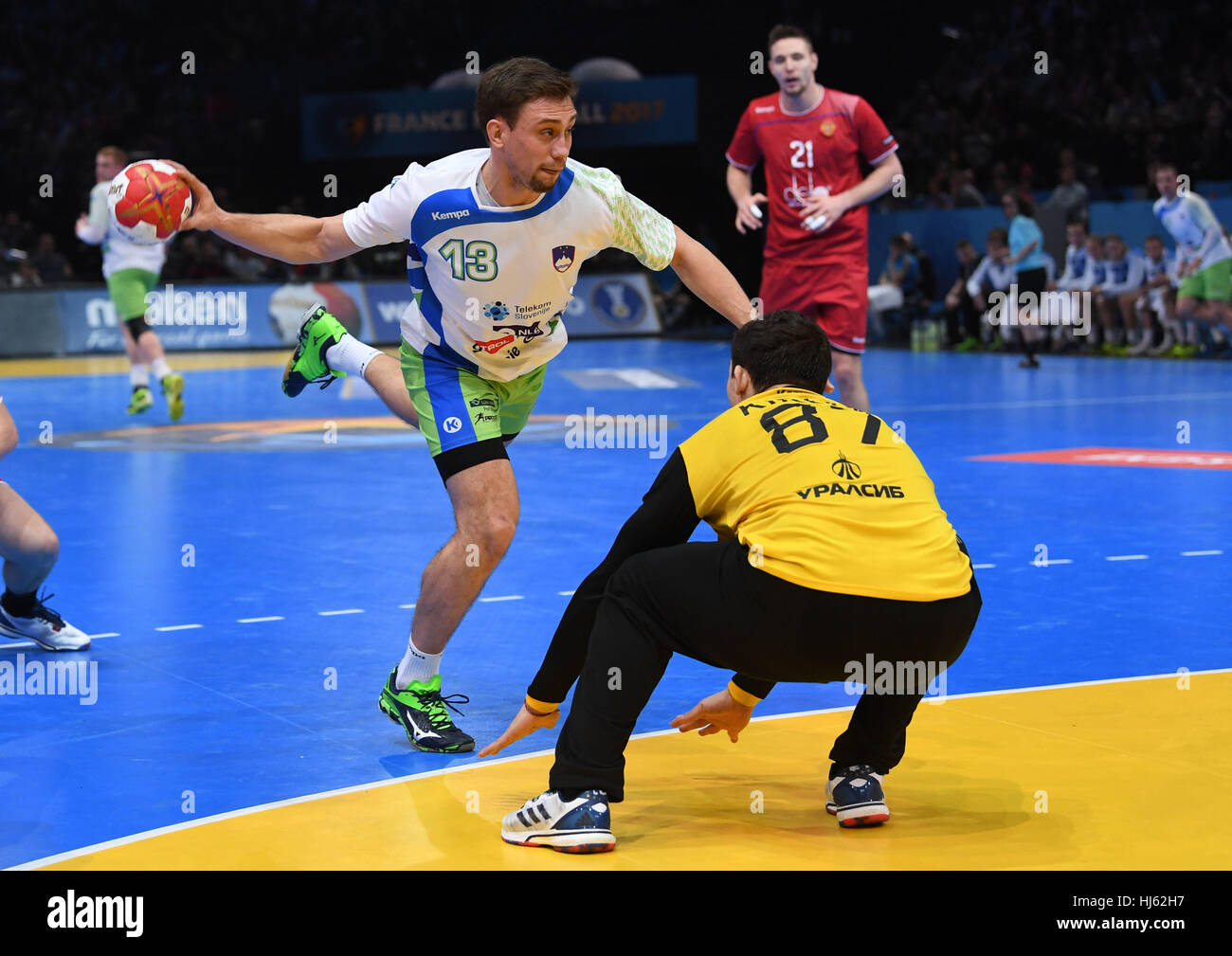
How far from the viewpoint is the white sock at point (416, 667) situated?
5.02 metres

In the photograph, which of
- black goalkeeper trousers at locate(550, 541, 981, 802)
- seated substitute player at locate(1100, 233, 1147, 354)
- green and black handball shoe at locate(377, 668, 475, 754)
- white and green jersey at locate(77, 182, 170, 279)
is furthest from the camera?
seated substitute player at locate(1100, 233, 1147, 354)

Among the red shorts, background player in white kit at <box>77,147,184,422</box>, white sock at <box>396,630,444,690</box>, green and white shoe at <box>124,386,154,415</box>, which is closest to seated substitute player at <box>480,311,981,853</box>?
white sock at <box>396,630,444,690</box>

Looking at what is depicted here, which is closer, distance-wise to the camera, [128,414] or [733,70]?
[128,414]

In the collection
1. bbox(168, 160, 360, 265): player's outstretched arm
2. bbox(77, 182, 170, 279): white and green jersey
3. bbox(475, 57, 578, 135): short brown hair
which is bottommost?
bbox(168, 160, 360, 265): player's outstretched arm

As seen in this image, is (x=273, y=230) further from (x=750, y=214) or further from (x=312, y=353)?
(x=750, y=214)

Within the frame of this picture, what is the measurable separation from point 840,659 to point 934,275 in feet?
68.2

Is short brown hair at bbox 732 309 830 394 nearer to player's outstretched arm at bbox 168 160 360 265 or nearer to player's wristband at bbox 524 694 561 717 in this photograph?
player's wristband at bbox 524 694 561 717

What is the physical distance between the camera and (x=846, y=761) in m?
4.17

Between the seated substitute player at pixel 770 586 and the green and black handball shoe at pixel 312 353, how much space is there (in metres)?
2.50

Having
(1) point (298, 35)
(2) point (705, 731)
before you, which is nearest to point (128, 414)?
(2) point (705, 731)

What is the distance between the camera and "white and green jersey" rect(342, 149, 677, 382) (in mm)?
4918

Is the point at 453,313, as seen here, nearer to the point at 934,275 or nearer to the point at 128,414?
the point at 128,414

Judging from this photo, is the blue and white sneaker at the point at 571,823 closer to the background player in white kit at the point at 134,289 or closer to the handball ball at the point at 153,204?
the handball ball at the point at 153,204

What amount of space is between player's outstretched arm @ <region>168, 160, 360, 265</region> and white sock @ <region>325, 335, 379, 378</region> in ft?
3.54
